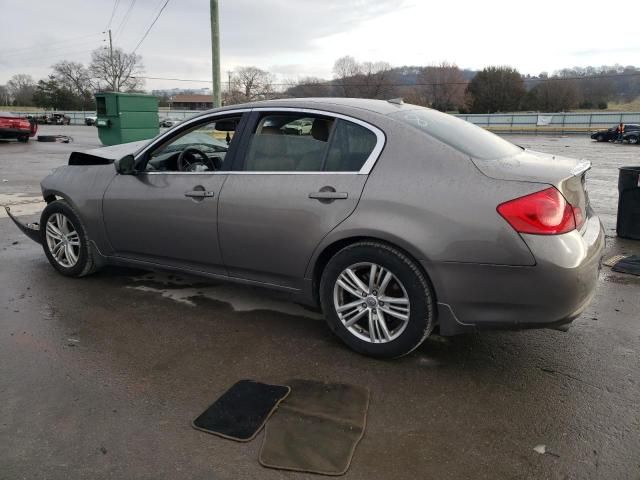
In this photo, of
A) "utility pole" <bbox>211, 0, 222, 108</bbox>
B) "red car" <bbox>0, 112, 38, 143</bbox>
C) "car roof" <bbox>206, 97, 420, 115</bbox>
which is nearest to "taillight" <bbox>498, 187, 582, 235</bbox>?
"car roof" <bbox>206, 97, 420, 115</bbox>

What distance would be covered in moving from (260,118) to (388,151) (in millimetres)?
1107

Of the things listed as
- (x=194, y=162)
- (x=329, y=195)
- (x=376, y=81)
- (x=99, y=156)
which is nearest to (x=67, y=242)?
(x=99, y=156)

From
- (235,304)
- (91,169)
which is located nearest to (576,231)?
(235,304)

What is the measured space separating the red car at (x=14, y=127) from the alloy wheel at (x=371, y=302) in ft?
81.0

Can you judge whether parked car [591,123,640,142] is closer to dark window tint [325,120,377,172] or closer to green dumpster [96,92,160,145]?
green dumpster [96,92,160,145]

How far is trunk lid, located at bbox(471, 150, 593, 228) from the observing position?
3.02 metres

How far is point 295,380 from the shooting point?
319cm

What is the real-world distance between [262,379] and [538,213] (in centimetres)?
187

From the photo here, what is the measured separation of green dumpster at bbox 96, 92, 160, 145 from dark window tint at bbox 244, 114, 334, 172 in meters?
14.6

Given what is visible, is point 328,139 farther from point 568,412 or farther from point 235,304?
point 568,412

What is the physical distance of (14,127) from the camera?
928 inches

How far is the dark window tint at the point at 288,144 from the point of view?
3.61 metres

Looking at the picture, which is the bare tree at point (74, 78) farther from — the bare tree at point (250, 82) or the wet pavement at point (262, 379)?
the wet pavement at point (262, 379)

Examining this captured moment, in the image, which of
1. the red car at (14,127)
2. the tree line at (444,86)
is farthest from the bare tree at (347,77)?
the red car at (14,127)
